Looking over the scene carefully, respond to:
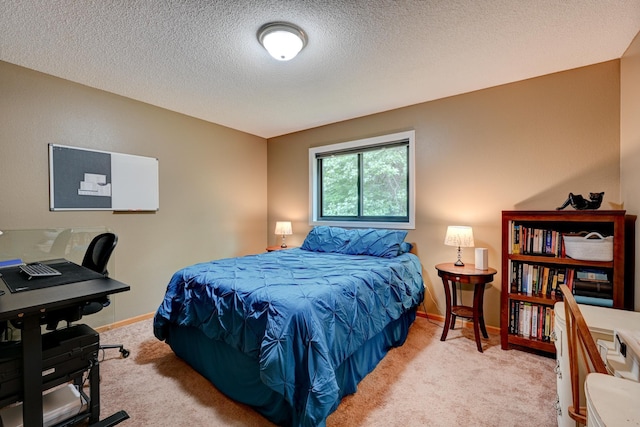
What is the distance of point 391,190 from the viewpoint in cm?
360

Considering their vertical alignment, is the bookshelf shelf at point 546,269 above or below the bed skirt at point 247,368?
above

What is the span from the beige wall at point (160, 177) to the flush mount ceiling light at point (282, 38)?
2.02 meters

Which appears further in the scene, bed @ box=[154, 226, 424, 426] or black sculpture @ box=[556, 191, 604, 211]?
black sculpture @ box=[556, 191, 604, 211]

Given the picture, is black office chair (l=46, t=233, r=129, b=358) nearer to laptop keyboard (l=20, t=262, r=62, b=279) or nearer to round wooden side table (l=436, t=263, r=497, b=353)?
laptop keyboard (l=20, t=262, r=62, b=279)

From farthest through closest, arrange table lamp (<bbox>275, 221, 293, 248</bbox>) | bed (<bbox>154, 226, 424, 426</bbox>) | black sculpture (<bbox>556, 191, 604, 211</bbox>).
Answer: table lamp (<bbox>275, 221, 293, 248</bbox>), black sculpture (<bbox>556, 191, 604, 211</bbox>), bed (<bbox>154, 226, 424, 426</bbox>)

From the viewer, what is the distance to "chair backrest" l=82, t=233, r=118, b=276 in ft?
7.36

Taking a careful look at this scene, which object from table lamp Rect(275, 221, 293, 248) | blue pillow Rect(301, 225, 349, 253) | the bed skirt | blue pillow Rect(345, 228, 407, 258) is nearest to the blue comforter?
the bed skirt

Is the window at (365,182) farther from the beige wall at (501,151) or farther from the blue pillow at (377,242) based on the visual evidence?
the blue pillow at (377,242)

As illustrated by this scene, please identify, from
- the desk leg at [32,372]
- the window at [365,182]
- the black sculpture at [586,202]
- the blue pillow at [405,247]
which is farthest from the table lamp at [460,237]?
the desk leg at [32,372]

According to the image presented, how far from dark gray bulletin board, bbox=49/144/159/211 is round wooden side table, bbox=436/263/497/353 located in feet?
10.7

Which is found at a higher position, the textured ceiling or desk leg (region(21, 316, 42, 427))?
the textured ceiling

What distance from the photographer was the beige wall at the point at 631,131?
1951mm

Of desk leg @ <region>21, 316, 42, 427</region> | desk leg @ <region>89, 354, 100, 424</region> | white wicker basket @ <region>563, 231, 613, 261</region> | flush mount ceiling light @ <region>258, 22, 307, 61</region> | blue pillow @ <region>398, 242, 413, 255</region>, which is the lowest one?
desk leg @ <region>89, 354, 100, 424</region>

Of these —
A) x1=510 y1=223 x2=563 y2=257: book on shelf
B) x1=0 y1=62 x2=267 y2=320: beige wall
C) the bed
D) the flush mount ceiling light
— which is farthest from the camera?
x1=0 y1=62 x2=267 y2=320: beige wall
